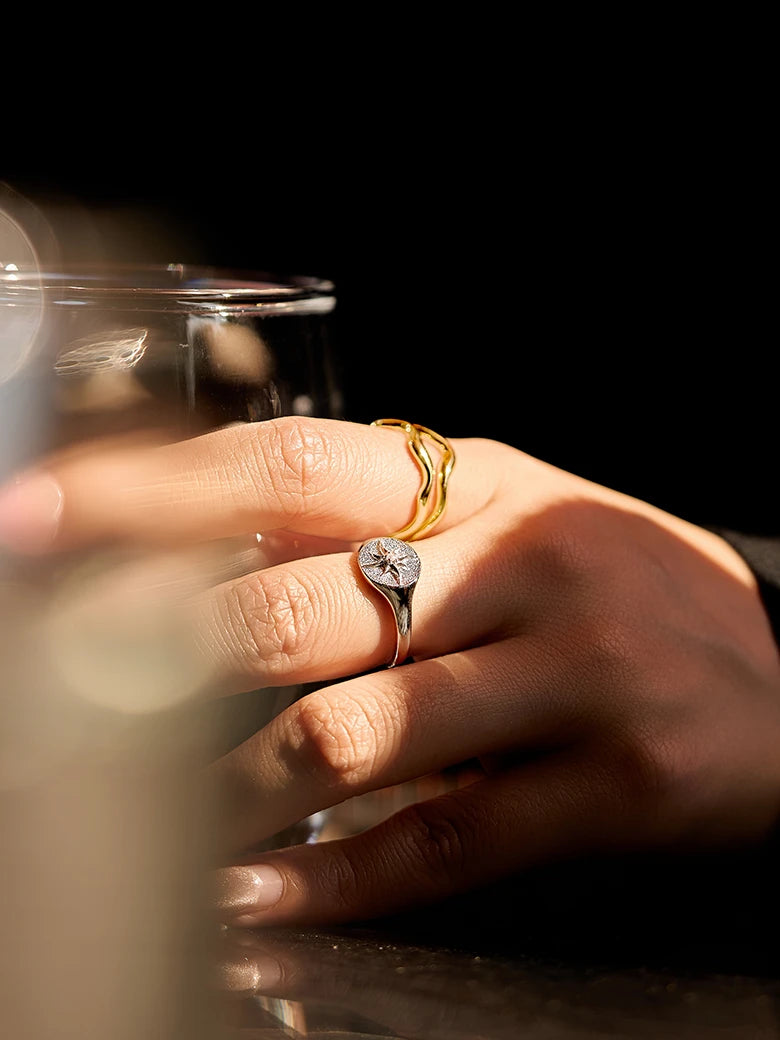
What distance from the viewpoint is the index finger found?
1.21ft

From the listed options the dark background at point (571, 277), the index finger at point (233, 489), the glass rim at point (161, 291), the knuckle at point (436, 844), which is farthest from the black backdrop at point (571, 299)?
the knuckle at point (436, 844)

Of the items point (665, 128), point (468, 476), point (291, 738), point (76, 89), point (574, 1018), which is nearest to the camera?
point (574, 1018)

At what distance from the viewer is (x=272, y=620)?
0.44 metres

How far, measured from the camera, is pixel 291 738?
0.44 metres

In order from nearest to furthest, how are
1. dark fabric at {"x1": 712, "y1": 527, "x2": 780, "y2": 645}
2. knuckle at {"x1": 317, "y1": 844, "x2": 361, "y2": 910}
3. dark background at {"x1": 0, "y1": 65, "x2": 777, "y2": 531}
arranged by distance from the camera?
knuckle at {"x1": 317, "y1": 844, "x2": 361, "y2": 910}, dark fabric at {"x1": 712, "y1": 527, "x2": 780, "y2": 645}, dark background at {"x1": 0, "y1": 65, "x2": 777, "y2": 531}

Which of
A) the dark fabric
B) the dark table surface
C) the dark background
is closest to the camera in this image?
the dark table surface

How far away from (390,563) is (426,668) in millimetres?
55

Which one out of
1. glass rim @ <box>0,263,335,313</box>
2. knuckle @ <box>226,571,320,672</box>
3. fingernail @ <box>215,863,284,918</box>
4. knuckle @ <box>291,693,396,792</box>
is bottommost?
fingernail @ <box>215,863,284,918</box>

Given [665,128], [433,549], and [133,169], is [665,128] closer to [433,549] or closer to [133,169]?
[133,169]

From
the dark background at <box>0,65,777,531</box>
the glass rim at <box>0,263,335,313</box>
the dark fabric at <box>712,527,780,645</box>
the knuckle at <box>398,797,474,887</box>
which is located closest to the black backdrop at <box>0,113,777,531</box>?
the dark background at <box>0,65,777,531</box>

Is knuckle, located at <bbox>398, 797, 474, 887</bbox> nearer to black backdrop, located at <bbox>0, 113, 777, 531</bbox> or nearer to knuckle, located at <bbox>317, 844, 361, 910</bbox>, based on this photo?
knuckle, located at <bbox>317, 844, 361, 910</bbox>

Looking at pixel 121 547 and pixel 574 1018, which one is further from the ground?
pixel 121 547

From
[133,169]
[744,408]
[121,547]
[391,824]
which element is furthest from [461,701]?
[133,169]

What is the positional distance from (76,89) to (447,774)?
116 centimetres
